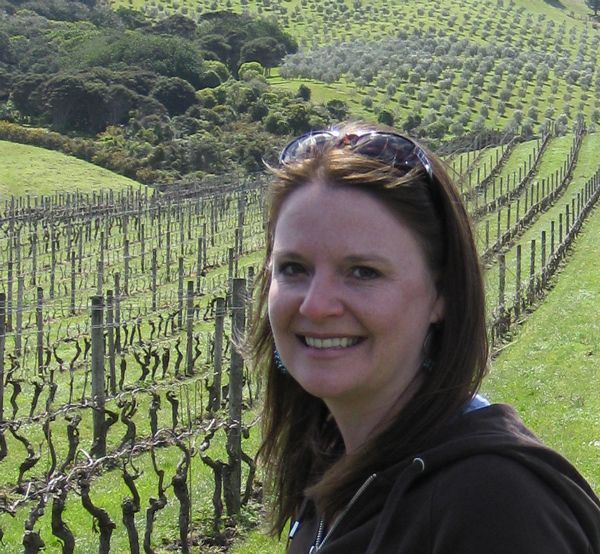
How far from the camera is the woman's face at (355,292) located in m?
2.37

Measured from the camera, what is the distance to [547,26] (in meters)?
145

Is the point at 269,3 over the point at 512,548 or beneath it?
beneath

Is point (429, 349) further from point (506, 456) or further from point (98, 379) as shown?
point (98, 379)

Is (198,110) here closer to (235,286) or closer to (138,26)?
(138,26)

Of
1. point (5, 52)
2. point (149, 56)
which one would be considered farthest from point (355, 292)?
point (5, 52)

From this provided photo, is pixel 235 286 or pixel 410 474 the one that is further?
pixel 235 286

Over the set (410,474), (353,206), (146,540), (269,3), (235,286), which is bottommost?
(269,3)

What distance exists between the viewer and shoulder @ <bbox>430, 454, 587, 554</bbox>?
190 cm

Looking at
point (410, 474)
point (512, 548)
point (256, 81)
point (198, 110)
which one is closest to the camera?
point (512, 548)

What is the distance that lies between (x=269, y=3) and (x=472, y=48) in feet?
134

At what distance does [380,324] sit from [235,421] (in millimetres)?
8557

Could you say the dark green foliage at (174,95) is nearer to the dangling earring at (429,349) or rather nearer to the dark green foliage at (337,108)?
the dark green foliage at (337,108)

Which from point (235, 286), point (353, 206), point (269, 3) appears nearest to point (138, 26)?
point (269, 3)

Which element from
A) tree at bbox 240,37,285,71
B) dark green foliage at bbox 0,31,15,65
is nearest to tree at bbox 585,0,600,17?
tree at bbox 240,37,285,71
